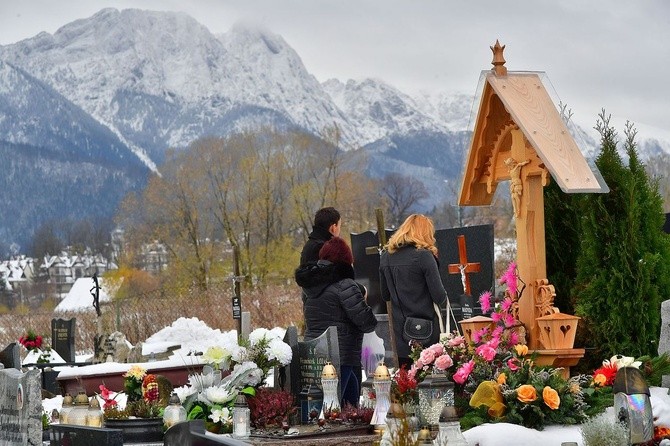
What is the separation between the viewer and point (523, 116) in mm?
10305

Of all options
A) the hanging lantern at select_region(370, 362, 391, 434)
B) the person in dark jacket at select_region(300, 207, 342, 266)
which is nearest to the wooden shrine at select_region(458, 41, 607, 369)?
the hanging lantern at select_region(370, 362, 391, 434)

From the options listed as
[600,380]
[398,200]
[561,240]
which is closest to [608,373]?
[600,380]

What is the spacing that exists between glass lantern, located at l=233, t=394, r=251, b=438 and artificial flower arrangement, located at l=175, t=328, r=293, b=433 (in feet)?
0.86

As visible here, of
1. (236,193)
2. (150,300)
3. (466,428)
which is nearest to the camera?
(466,428)

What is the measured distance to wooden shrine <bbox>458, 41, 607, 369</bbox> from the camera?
9844 millimetres

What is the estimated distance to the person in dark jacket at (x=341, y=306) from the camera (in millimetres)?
11258

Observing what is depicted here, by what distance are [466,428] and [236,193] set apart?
48254mm

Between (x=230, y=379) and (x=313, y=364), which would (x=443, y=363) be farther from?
(x=230, y=379)

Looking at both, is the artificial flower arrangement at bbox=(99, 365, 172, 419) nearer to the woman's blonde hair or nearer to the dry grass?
the woman's blonde hair

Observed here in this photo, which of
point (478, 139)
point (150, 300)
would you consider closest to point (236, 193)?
point (150, 300)

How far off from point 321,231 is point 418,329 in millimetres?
1268

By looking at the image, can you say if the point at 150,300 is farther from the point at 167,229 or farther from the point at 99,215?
the point at 99,215

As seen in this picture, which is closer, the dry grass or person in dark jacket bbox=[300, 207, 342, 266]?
person in dark jacket bbox=[300, 207, 342, 266]

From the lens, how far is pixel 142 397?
10.9m
